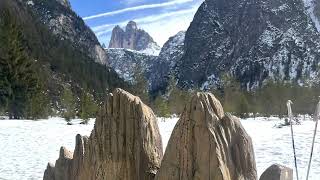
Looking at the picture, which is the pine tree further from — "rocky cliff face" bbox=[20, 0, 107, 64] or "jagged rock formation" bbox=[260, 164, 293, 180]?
"rocky cliff face" bbox=[20, 0, 107, 64]

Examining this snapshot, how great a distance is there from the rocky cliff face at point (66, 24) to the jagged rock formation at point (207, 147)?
140786 millimetres

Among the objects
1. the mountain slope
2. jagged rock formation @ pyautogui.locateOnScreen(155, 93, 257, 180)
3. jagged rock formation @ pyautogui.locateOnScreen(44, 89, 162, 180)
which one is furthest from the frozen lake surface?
the mountain slope

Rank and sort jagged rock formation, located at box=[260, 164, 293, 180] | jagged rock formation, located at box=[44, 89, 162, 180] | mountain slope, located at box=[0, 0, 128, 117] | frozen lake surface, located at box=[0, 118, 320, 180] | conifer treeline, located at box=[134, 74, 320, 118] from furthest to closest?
1. mountain slope, located at box=[0, 0, 128, 117]
2. conifer treeline, located at box=[134, 74, 320, 118]
3. frozen lake surface, located at box=[0, 118, 320, 180]
4. jagged rock formation, located at box=[44, 89, 162, 180]
5. jagged rock formation, located at box=[260, 164, 293, 180]

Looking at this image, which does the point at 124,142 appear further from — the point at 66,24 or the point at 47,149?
the point at 66,24

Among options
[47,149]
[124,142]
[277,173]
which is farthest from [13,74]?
[277,173]

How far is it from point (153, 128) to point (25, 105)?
40.5 meters

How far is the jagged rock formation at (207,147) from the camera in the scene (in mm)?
5512

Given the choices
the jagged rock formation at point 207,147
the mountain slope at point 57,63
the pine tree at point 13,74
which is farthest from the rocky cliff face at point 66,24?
the jagged rock formation at point 207,147

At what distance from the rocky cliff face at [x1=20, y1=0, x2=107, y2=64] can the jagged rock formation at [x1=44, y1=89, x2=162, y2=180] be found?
140 meters

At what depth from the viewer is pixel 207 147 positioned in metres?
5.52

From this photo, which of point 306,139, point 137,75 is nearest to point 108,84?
point 137,75

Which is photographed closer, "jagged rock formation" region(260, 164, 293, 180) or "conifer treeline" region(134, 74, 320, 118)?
"jagged rock formation" region(260, 164, 293, 180)

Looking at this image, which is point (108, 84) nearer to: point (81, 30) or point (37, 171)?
point (81, 30)

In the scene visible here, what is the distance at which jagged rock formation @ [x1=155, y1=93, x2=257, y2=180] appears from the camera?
217 inches
